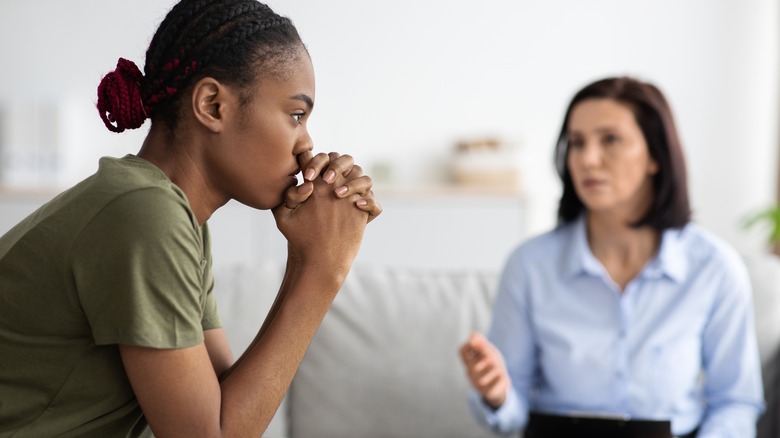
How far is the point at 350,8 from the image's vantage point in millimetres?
4500

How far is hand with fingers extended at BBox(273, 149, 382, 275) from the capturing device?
931 mm

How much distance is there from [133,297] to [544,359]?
Answer: 55.5 inches

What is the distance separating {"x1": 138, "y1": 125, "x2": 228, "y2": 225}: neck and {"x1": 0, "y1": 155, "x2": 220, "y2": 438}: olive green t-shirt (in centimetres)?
3

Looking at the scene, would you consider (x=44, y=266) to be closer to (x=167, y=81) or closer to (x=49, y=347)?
(x=49, y=347)

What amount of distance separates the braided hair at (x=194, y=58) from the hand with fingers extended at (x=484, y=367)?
95 cm

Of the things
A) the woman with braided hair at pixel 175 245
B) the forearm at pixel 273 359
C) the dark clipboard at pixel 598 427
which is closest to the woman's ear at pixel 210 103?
the woman with braided hair at pixel 175 245

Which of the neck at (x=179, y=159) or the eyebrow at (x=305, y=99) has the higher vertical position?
the eyebrow at (x=305, y=99)

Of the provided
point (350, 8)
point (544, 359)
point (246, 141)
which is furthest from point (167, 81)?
point (350, 8)

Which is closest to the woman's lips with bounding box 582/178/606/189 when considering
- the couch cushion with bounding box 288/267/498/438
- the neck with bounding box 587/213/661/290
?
the neck with bounding box 587/213/661/290

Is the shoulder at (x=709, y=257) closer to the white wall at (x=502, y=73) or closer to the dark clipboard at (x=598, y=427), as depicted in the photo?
the dark clipboard at (x=598, y=427)

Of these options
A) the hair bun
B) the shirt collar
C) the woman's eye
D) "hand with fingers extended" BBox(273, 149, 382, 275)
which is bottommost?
the shirt collar

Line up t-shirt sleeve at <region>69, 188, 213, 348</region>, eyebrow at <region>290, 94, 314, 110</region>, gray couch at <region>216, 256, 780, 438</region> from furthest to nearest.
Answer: gray couch at <region>216, 256, 780, 438</region>
eyebrow at <region>290, 94, 314, 110</region>
t-shirt sleeve at <region>69, 188, 213, 348</region>

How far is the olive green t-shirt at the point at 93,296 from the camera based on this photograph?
80cm

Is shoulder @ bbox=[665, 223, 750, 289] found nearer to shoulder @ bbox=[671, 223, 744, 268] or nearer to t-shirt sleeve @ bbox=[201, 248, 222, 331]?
shoulder @ bbox=[671, 223, 744, 268]
